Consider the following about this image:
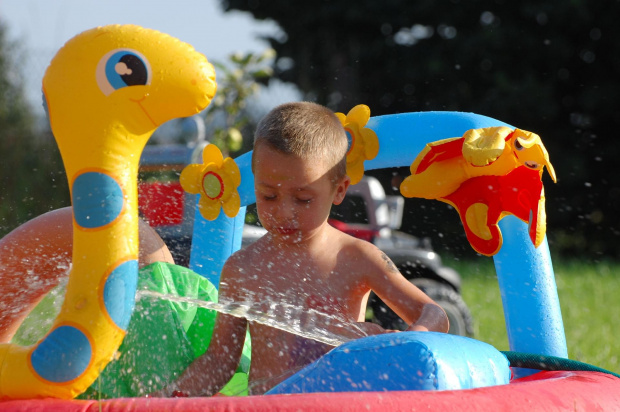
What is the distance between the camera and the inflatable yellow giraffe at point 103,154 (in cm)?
153

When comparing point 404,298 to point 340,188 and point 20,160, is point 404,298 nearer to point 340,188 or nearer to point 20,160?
point 340,188

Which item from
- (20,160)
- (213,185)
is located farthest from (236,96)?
(213,185)

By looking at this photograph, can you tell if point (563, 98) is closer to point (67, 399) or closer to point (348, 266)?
→ point (348, 266)

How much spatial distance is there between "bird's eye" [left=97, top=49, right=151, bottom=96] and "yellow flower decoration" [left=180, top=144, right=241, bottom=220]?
0.80m

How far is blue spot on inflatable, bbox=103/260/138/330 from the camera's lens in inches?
61.0

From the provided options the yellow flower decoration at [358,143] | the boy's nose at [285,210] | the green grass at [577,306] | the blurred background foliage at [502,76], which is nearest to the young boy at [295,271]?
the boy's nose at [285,210]

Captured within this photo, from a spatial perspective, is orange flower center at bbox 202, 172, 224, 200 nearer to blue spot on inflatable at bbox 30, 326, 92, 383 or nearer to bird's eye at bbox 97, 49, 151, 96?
bird's eye at bbox 97, 49, 151, 96

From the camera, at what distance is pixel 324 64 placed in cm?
990

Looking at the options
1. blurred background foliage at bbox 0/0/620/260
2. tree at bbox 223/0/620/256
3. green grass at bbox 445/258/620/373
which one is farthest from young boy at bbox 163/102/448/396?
tree at bbox 223/0/620/256

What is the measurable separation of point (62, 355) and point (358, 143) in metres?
1.08

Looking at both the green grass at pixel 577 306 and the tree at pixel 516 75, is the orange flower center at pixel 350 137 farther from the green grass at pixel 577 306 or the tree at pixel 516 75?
the tree at pixel 516 75

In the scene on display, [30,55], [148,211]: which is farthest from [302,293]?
Result: [30,55]

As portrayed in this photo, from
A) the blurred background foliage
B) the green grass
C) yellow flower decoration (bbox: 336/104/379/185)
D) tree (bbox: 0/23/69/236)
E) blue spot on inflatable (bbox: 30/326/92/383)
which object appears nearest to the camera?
blue spot on inflatable (bbox: 30/326/92/383)

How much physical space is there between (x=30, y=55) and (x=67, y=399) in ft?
19.9
